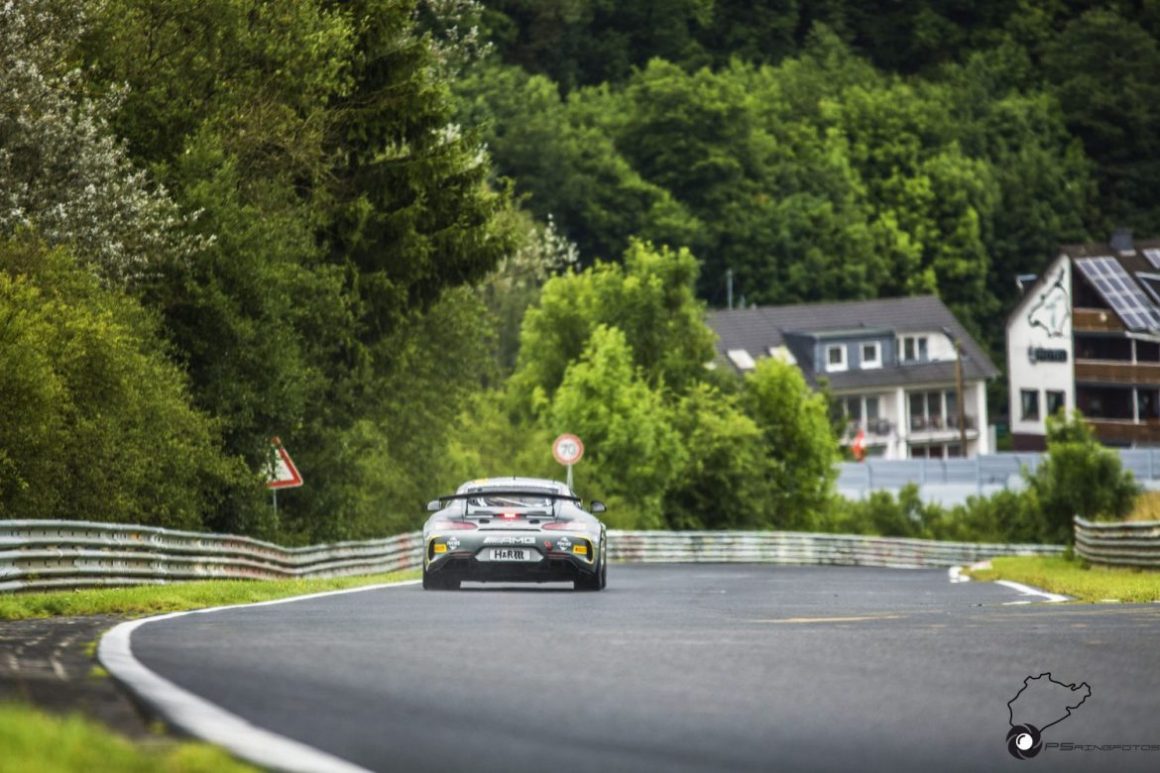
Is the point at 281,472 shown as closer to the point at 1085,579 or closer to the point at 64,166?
the point at 64,166

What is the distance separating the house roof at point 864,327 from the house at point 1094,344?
10.8 feet

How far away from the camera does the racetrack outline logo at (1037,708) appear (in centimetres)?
798

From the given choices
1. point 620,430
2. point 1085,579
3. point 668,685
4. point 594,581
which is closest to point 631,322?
point 620,430

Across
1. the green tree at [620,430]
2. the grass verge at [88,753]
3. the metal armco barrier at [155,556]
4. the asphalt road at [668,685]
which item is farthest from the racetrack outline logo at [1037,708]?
the green tree at [620,430]

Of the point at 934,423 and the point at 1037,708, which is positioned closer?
the point at 1037,708

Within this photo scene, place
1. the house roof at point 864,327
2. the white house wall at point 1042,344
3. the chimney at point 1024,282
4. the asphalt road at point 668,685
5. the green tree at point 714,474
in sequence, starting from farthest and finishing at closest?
the chimney at point 1024,282 → the white house wall at point 1042,344 → the house roof at point 864,327 → the green tree at point 714,474 → the asphalt road at point 668,685

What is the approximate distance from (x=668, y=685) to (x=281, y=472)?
2515 cm

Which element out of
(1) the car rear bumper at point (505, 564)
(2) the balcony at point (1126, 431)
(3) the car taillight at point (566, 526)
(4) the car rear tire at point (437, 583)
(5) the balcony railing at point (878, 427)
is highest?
(5) the balcony railing at point (878, 427)

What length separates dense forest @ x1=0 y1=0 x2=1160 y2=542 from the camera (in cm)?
2984

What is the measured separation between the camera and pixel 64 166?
101 feet

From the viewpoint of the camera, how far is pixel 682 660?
1100 centimetres

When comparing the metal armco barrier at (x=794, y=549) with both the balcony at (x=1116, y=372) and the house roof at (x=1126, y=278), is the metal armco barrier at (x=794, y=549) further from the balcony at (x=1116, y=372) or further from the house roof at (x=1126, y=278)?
the house roof at (x=1126, y=278)

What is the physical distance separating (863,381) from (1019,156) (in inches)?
1020

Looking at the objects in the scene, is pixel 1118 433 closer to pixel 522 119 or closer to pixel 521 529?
pixel 522 119
